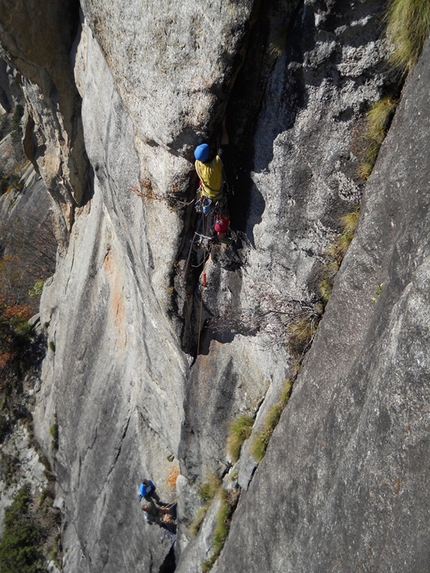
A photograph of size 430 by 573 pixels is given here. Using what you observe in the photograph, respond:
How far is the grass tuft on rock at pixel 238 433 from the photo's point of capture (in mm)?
7879

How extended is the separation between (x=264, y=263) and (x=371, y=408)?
2.73 m

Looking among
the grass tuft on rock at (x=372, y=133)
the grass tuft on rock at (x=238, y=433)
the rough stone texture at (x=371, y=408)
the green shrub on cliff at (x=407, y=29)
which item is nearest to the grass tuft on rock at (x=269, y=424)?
the rough stone texture at (x=371, y=408)

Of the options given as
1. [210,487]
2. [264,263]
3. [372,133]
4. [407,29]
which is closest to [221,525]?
[210,487]

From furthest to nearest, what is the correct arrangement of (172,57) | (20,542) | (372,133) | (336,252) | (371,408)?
(20,542) < (336,252) < (172,57) < (372,133) < (371,408)

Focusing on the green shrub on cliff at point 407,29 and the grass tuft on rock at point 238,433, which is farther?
the grass tuft on rock at point 238,433

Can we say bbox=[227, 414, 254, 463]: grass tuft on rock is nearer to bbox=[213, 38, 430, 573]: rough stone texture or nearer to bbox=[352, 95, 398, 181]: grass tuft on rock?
bbox=[213, 38, 430, 573]: rough stone texture

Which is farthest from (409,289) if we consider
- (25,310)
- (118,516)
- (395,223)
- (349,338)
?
(25,310)

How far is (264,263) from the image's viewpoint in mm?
6648

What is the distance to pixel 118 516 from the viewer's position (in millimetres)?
11305

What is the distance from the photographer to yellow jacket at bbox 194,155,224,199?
19.9ft

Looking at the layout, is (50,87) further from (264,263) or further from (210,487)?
(210,487)

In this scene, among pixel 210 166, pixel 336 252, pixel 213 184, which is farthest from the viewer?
pixel 213 184

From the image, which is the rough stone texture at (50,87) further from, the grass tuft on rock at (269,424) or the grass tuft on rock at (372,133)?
the grass tuft on rock at (269,424)

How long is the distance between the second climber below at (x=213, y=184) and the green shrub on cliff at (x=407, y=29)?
2023 millimetres
